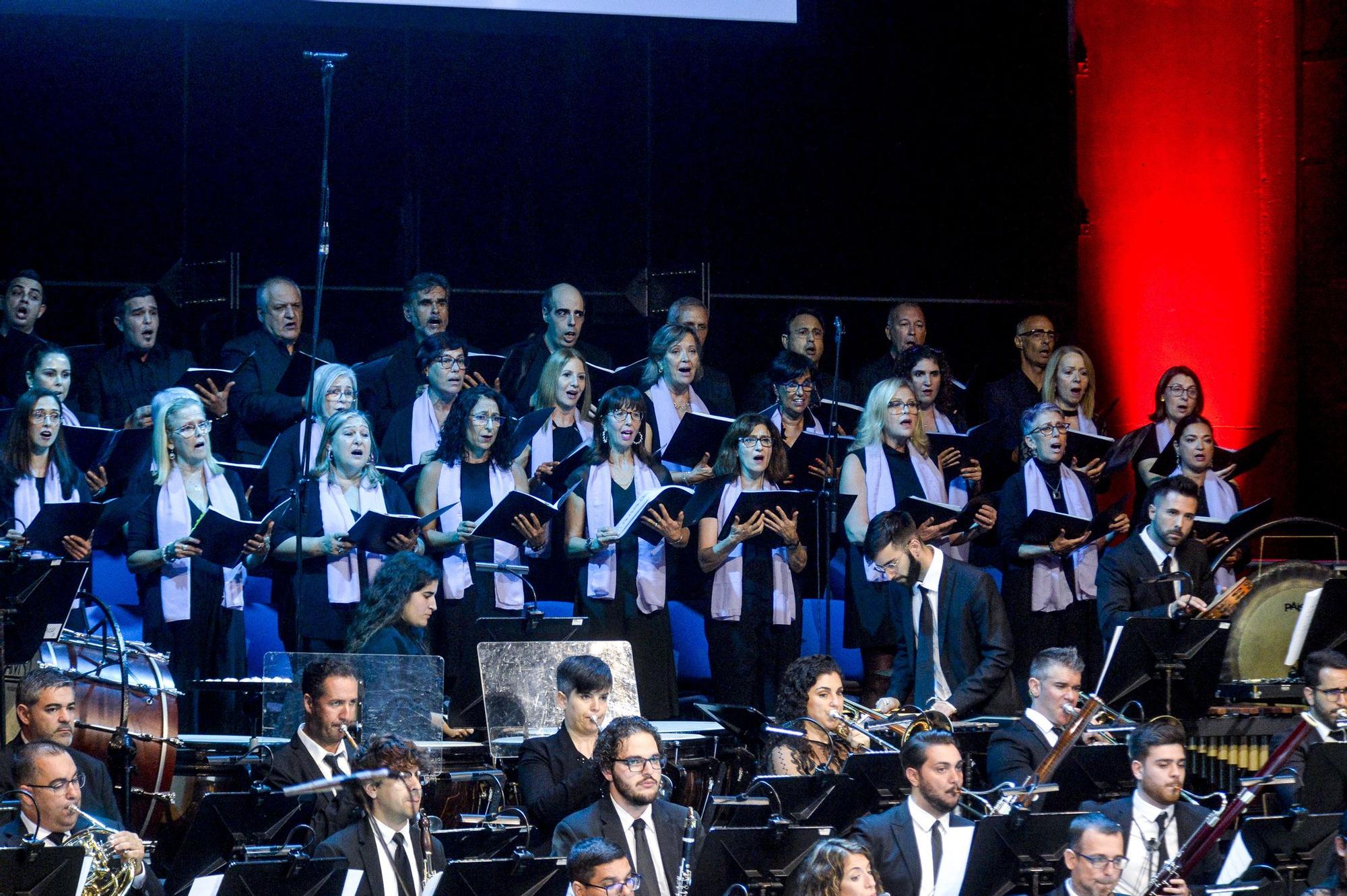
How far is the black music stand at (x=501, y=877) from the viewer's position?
16.1ft

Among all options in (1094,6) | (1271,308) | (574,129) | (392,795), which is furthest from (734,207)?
(392,795)

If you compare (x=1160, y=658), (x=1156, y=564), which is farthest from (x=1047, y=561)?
(x=1160, y=658)

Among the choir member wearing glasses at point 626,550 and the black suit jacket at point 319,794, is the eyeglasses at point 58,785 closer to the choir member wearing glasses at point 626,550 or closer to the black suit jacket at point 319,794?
the black suit jacket at point 319,794

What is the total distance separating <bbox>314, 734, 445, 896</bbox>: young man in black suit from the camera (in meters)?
5.31

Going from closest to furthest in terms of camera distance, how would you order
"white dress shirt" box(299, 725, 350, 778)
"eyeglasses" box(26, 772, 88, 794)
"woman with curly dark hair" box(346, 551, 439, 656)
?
"eyeglasses" box(26, 772, 88, 794), "white dress shirt" box(299, 725, 350, 778), "woman with curly dark hair" box(346, 551, 439, 656)

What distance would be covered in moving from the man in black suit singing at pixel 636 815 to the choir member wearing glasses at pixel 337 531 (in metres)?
2.20

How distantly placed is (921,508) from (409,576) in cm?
216

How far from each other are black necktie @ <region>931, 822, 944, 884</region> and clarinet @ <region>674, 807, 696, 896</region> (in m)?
0.76

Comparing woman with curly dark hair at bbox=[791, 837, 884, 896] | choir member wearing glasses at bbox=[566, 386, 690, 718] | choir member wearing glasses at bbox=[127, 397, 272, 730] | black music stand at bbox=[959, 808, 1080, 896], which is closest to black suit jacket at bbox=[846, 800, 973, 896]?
black music stand at bbox=[959, 808, 1080, 896]

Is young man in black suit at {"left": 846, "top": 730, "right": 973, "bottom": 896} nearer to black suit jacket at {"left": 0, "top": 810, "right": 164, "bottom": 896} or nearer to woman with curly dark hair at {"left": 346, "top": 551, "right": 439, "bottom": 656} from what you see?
woman with curly dark hair at {"left": 346, "top": 551, "right": 439, "bottom": 656}

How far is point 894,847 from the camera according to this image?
227 inches

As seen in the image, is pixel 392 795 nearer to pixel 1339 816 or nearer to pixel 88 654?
pixel 88 654

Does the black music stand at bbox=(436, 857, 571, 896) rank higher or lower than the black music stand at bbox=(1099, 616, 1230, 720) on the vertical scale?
lower

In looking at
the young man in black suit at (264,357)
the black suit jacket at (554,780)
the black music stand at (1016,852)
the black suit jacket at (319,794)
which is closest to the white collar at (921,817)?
the black music stand at (1016,852)
